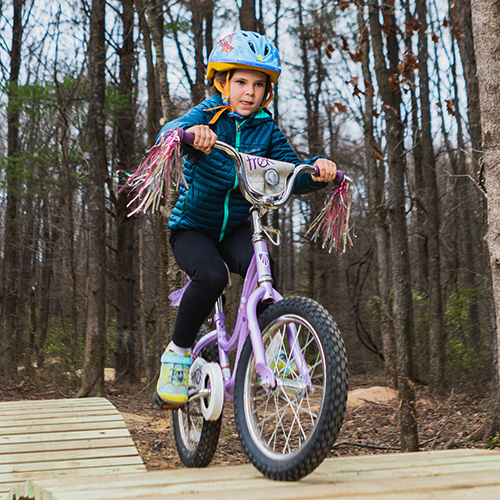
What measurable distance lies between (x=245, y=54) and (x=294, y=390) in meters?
1.57

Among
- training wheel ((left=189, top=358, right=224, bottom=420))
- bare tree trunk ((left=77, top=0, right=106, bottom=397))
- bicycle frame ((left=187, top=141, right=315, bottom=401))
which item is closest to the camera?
bicycle frame ((left=187, top=141, right=315, bottom=401))

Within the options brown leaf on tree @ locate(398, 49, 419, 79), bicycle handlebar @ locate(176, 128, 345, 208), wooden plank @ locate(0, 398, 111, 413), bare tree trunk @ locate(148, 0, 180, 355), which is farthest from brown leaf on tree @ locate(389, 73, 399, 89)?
wooden plank @ locate(0, 398, 111, 413)

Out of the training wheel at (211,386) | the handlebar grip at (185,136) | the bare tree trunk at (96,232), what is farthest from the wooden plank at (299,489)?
the bare tree trunk at (96,232)

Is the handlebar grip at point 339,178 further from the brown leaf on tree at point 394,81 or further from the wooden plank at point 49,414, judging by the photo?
the brown leaf on tree at point 394,81

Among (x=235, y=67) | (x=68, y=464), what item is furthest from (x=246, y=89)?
(x=68, y=464)

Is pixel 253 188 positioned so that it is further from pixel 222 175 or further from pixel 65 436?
pixel 65 436

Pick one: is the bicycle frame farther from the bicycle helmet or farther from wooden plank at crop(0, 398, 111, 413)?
wooden plank at crop(0, 398, 111, 413)

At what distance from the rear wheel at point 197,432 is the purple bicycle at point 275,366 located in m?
0.31

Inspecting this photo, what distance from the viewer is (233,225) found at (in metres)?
3.06

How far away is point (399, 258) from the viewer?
5.29 metres

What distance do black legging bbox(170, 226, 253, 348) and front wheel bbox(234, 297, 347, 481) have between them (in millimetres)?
405

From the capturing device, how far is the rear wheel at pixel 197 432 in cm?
328

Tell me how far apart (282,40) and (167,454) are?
13682mm

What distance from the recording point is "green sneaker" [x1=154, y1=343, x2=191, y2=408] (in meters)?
3.04
